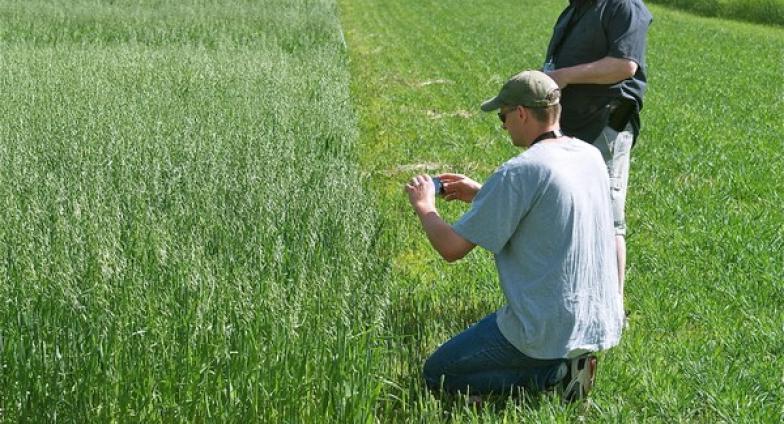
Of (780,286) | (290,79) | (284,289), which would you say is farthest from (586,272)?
(290,79)

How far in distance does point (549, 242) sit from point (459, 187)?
0.73 metres

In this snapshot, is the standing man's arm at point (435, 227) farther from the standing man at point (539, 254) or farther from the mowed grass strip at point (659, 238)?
the mowed grass strip at point (659, 238)

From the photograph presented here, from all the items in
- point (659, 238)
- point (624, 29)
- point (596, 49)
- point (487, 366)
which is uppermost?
point (624, 29)

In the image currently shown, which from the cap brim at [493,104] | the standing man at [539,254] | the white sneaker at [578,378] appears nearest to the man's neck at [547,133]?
the standing man at [539,254]

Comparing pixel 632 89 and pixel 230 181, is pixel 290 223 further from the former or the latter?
pixel 632 89

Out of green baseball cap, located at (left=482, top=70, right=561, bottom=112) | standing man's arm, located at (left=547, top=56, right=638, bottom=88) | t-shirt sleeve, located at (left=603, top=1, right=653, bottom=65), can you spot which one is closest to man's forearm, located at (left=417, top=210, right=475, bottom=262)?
green baseball cap, located at (left=482, top=70, right=561, bottom=112)

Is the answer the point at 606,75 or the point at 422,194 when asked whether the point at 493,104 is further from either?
the point at 606,75

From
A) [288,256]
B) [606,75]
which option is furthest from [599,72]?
[288,256]

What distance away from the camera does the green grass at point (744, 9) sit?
29.5 m

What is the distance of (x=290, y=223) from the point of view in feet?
16.5

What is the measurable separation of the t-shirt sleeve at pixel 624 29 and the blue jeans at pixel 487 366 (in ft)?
5.12

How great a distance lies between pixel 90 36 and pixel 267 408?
44.2 ft

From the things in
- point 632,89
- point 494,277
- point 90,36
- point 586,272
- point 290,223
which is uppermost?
point 632,89

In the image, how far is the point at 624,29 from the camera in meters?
4.79
